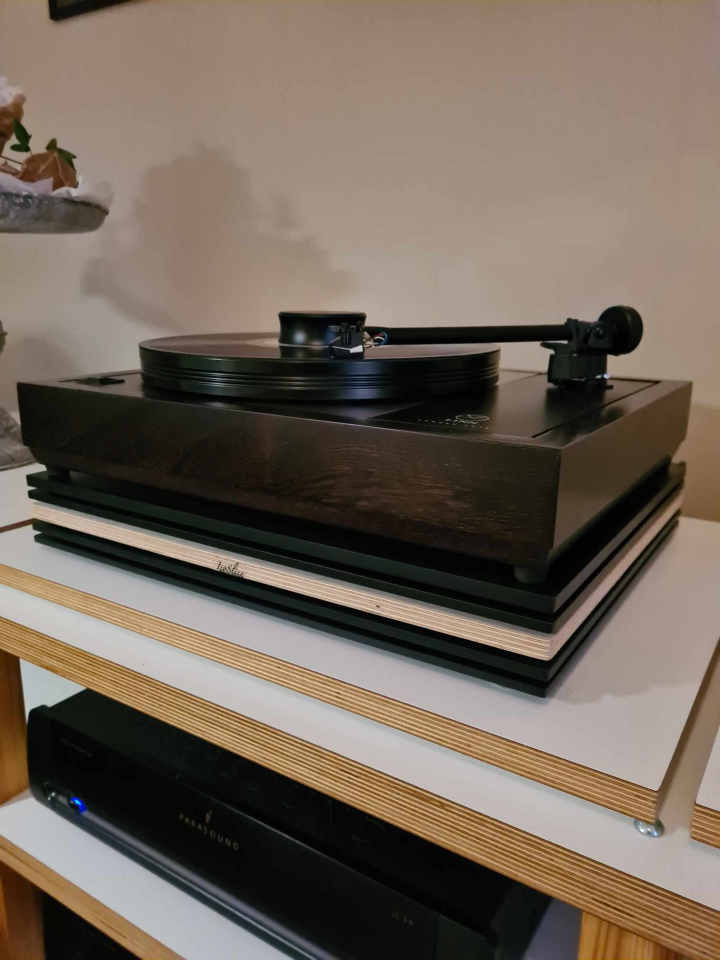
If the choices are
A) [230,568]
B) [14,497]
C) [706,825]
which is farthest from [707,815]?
[14,497]

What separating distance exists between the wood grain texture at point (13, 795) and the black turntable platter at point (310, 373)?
1.34 ft

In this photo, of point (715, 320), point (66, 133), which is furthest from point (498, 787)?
point (66, 133)

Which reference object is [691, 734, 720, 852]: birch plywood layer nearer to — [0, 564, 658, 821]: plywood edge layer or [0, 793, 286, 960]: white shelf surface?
[0, 564, 658, 821]: plywood edge layer

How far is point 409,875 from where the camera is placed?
0.56m

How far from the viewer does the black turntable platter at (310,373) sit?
56 centimetres

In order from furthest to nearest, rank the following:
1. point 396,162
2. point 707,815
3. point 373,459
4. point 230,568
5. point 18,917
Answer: point 396,162
point 18,917
point 230,568
point 373,459
point 707,815

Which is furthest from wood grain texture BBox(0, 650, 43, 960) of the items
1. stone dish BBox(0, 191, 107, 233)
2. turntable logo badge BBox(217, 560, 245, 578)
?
stone dish BBox(0, 191, 107, 233)

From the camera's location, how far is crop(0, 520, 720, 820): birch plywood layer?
409mm

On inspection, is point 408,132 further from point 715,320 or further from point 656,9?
point 715,320

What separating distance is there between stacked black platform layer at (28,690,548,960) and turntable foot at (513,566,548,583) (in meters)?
0.27

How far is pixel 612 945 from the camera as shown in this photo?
40 cm

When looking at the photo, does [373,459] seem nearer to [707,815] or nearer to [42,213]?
[707,815]

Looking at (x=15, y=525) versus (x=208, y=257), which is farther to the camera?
(x=208, y=257)

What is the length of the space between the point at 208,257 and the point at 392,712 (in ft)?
3.20
